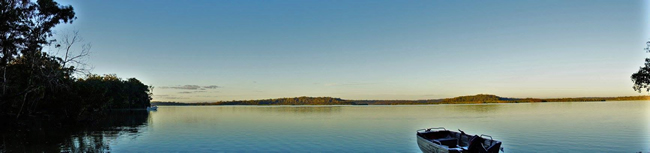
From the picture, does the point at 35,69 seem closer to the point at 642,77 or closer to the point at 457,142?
→ the point at 457,142

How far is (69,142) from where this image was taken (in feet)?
94.1

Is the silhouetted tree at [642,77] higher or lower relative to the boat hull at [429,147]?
higher

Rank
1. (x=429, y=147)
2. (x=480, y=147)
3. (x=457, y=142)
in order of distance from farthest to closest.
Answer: (x=457, y=142), (x=429, y=147), (x=480, y=147)

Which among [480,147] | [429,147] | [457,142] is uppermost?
[480,147]

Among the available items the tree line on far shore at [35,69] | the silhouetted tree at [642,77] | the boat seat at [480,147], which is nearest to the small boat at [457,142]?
the boat seat at [480,147]

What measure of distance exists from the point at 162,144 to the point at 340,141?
14928mm

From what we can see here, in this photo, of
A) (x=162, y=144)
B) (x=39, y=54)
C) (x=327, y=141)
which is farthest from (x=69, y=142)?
(x=327, y=141)

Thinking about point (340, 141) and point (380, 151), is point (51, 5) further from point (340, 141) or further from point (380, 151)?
point (380, 151)

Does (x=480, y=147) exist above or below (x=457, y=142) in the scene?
above

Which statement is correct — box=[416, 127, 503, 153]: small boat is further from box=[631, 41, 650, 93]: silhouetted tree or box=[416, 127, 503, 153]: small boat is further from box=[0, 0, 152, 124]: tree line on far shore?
box=[0, 0, 152, 124]: tree line on far shore

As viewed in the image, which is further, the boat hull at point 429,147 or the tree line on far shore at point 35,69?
the tree line on far shore at point 35,69

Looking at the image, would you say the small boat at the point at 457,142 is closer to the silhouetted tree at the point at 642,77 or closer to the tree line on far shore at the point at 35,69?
the silhouetted tree at the point at 642,77

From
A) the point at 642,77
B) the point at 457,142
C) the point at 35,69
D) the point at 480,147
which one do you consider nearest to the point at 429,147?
the point at 480,147

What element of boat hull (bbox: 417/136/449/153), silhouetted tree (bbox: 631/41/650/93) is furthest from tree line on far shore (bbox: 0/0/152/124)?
silhouetted tree (bbox: 631/41/650/93)
